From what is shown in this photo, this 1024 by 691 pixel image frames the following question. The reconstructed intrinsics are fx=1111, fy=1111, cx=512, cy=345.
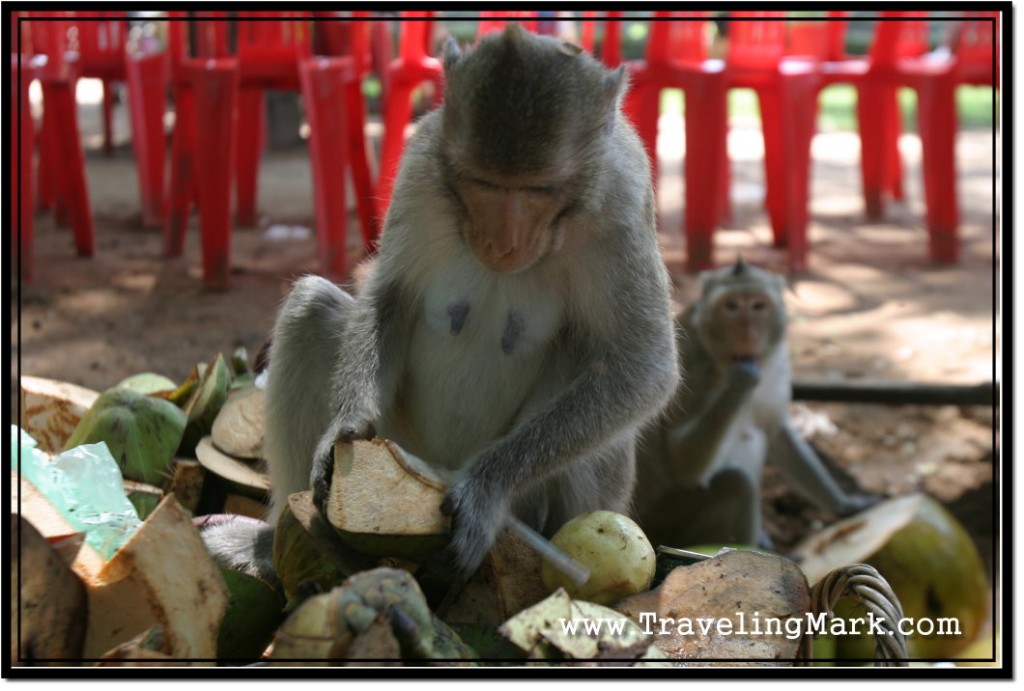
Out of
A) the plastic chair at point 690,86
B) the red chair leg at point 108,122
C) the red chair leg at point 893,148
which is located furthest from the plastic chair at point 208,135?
the red chair leg at point 893,148

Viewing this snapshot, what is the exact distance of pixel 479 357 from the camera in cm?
314

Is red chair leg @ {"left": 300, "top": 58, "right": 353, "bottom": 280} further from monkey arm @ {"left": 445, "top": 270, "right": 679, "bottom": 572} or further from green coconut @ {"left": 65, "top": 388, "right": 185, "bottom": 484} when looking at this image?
monkey arm @ {"left": 445, "top": 270, "right": 679, "bottom": 572}

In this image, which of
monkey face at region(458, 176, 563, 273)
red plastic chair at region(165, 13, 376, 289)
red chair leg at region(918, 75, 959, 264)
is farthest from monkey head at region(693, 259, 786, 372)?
red chair leg at region(918, 75, 959, 264)

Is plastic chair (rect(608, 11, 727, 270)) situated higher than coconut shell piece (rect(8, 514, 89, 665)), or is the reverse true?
plastic chair (rect(608, 11, 727, 270))

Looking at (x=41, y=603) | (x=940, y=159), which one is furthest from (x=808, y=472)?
(x=41, y=603)

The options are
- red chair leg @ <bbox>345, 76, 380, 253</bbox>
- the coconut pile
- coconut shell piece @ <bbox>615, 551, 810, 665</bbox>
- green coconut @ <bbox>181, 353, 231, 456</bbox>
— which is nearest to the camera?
the coconut pile

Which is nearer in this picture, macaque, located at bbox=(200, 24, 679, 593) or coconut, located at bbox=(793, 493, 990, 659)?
macaque, located at bbox=(200, 24, 679, 593)

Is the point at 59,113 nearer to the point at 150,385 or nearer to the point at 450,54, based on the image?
the point at 150,385

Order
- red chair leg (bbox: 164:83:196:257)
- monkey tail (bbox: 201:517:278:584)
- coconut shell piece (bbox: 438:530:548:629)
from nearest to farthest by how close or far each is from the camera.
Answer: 1. coconut shell piece (bbox: 438:530:548:629)
2. monkey tail (bbox: 201:517:278:584)
3. red chair leg (bbox: 164:83:196:257)

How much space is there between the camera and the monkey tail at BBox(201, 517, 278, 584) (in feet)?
9.99

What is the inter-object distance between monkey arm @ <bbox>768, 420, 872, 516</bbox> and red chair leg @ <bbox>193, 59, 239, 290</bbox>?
3.94 m

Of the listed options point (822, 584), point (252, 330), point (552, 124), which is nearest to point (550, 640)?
point (822, 584)

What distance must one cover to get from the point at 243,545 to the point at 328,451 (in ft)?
1.71

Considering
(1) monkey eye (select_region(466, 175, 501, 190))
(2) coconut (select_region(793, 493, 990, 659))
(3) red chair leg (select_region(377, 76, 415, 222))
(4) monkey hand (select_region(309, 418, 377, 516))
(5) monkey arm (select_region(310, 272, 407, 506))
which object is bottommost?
(2) coconut (select_region(793, 493, 990, 659))
